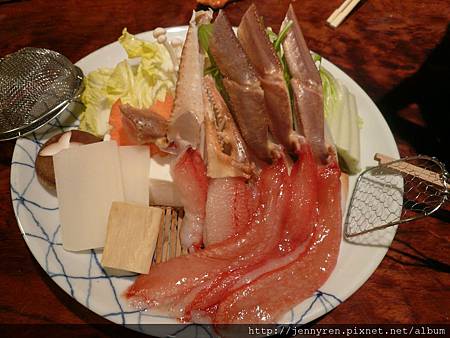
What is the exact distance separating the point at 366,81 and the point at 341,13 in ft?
2.16

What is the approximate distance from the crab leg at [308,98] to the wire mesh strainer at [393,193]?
30 centimetres

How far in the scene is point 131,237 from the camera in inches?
72.9

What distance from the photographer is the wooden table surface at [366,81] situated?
1.91 meters

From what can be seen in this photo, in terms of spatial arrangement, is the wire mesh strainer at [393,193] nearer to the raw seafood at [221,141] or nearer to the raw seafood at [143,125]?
the raw seafood at [221,141]

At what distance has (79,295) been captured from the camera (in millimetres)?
1735

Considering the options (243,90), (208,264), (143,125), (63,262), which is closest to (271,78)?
(243,90)

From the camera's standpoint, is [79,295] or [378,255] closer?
[79,295]

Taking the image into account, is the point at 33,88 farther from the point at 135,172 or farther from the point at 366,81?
the point at 366,81

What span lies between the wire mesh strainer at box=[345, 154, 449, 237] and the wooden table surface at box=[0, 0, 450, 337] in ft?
0.39

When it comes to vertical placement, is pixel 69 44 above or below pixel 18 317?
above

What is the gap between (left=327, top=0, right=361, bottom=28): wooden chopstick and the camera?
9.95 feet

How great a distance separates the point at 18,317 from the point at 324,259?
4.69 feet

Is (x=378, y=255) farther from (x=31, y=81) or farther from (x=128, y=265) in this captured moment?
(x=31, y=81)

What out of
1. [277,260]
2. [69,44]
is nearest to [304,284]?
[277,260]
